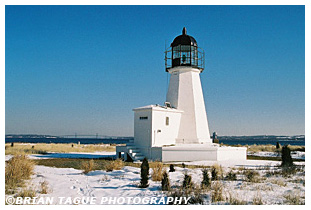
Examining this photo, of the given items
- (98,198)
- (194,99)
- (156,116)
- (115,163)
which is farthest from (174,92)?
(98,198)

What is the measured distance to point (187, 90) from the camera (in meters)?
23.1

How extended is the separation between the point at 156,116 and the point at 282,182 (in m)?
11.8

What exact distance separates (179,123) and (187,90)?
110 inches

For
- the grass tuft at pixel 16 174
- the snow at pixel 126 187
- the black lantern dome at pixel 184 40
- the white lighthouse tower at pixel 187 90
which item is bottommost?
the snow at pixel 126 187

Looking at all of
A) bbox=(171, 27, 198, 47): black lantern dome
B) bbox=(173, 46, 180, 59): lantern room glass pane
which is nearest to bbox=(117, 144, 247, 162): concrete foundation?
bbox=(173, 46, 180, 59): lantern room glass pane

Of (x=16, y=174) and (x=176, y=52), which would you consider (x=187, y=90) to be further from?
(x=16, y=174)

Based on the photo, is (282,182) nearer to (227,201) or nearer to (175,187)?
(227,201)

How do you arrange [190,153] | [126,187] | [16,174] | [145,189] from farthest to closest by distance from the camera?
[190,153]
[16,174]
[126,187]
[145,189]

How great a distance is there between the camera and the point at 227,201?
26.8 feet

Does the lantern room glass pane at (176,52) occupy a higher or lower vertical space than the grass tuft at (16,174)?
higher

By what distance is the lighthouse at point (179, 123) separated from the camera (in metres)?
19.7

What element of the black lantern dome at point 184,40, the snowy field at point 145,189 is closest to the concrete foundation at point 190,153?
the snowy field at point 145,189

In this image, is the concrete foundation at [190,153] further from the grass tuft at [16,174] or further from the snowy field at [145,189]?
the grass tuft at [16,174]

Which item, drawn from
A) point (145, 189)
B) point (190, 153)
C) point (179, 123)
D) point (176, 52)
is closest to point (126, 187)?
point (145, 189)
